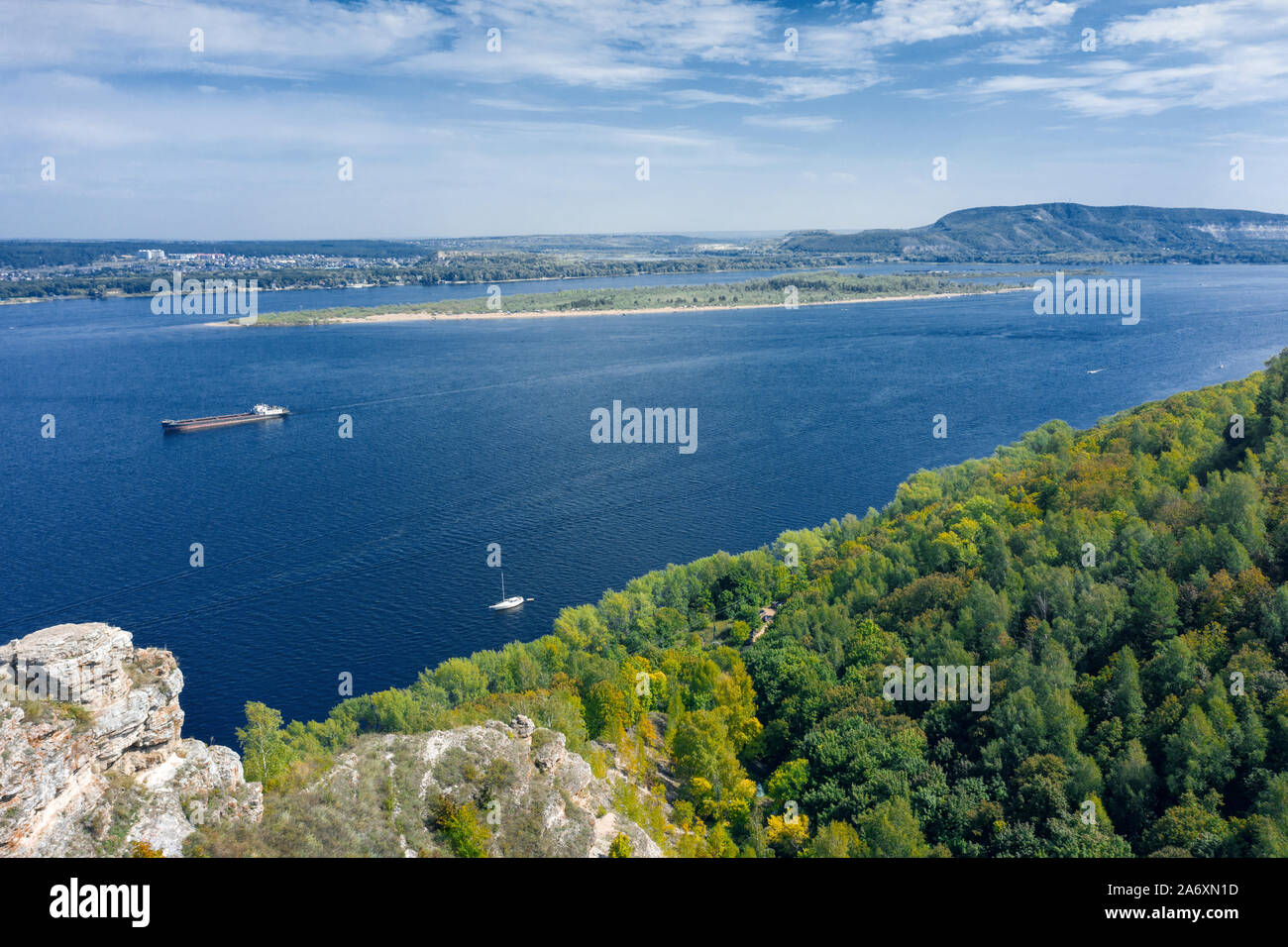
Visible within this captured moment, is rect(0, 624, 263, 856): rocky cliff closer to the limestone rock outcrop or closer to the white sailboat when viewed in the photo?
the limestone rock outcrop

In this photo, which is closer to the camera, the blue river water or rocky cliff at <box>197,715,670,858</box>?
rocky cliff at <box>197,715,670,858</box>

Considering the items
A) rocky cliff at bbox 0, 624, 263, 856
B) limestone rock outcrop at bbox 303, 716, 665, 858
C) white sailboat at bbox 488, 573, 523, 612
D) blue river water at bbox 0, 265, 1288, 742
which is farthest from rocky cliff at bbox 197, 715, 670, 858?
white sailboat at bbox 488, 573, 523, 612

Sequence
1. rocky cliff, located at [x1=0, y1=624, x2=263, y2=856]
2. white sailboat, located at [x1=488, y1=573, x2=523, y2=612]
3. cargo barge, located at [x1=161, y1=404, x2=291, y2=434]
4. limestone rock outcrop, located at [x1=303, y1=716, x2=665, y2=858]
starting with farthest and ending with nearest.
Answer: cargo barge, located at [x1=161, y1=404, x2=291, y2=434]
white sailboat, located at [x1=488, y1=573, x2=523, y2=612]
limestone rock outcrop, located at [x1=303, y1=716, x2=665, y2=858]
rocky cliff, located at [x1=0, y1=624, x2=263, y2=856]

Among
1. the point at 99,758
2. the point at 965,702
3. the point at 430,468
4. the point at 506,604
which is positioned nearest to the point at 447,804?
the point at 99,758

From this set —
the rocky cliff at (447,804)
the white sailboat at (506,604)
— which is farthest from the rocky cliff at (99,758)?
the white sailboat at (506,604)

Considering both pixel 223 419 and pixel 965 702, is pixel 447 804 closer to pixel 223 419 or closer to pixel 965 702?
pixel 965 702
